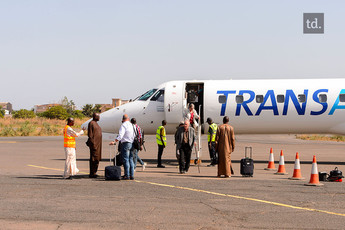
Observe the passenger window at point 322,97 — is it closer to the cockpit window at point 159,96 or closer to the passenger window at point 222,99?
the passenger window at point 222,99

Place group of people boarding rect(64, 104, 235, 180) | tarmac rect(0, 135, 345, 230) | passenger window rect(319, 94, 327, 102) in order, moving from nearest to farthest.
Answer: tarmac rect(0, 135, 345, 230), group of people boarding rect(64, 104, 235, 180), passenger window rect(319, 94, 327, 102)

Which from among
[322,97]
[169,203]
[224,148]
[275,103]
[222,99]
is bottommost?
[169,203]

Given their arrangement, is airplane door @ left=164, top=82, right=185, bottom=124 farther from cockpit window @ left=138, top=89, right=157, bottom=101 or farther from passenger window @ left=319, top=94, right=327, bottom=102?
passenger window @ left=319, top=94, right=327, bottom=102

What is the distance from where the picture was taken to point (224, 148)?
14.2m

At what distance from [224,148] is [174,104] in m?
6.13

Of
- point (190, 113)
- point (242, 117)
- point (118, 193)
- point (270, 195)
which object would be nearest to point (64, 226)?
point (118, 193)

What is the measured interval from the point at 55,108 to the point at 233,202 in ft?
269

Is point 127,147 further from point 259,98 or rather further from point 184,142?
point 259,98

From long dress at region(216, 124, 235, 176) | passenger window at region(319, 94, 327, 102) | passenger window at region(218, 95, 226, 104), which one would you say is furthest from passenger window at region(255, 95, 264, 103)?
long dress at region(216, 124, 235, 176)

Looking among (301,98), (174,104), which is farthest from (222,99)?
(301,98)

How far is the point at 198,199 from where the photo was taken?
10.1 meters

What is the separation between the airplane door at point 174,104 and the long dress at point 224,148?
5.61 meters

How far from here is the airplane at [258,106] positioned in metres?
19.6

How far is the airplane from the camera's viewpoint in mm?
19578
